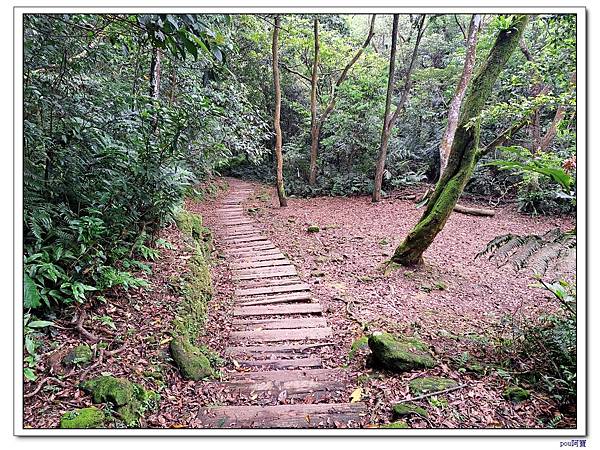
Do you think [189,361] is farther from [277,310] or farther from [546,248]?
[546,248]

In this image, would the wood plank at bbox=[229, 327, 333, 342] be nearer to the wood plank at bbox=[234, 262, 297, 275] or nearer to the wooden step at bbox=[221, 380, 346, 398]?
the wooden step at bbox=[221, 380, 346, 398]

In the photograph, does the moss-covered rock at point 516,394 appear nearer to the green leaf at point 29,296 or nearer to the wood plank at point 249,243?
the green leaf at point 29,296

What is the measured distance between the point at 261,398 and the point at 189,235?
3.15m

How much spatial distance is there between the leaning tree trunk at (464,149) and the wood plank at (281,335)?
7.12ft

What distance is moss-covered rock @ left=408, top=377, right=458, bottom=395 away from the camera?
209cm

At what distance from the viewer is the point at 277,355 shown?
9.98ft

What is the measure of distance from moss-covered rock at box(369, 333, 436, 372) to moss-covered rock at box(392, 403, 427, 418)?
1.49 feet

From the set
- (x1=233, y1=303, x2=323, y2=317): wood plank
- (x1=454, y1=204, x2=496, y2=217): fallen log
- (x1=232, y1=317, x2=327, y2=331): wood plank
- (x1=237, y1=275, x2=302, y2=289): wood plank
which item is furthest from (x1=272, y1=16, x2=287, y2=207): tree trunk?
(x1=232, y1=317, x2=327, y2=331): wood plank

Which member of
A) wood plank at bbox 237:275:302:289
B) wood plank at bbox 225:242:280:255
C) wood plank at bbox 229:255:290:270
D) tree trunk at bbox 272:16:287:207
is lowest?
wood plank at bbox 237:275:302:289

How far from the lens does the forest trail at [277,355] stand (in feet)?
6.40

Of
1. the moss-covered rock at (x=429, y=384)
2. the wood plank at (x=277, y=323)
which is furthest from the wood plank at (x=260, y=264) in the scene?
the moss-covered rock at (x=429, y=384)
